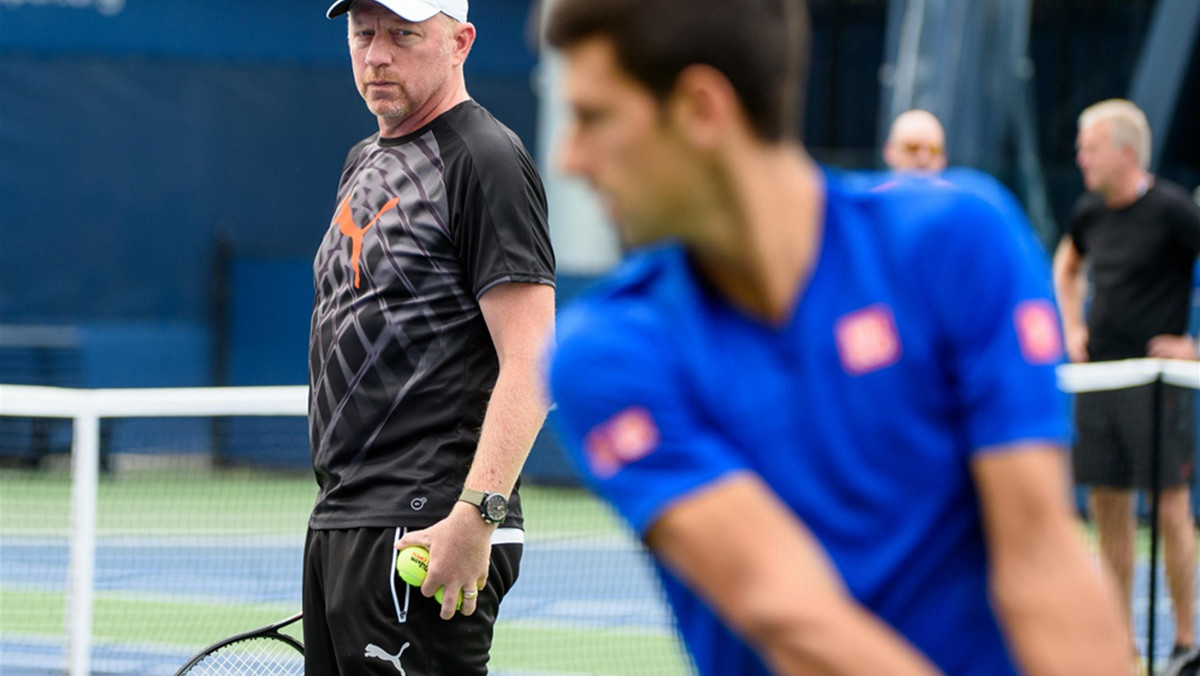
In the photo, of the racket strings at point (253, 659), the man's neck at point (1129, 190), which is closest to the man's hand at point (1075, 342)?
the man's neck at point (1129, 190)

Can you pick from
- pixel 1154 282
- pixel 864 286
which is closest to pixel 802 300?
pixel 864 286

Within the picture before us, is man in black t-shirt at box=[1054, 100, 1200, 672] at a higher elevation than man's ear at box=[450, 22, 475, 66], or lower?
lower

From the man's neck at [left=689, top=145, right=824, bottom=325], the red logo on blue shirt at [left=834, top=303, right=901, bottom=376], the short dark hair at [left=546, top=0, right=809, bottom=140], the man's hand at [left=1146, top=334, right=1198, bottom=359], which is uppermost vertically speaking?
the short dark hair at [left=546, top=0, right=809, bottom=140]

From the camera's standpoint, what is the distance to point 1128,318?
7742mm

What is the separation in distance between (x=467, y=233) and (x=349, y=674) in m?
0.88

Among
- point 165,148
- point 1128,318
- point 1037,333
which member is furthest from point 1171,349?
point 165,148

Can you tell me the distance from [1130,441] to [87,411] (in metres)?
4.56

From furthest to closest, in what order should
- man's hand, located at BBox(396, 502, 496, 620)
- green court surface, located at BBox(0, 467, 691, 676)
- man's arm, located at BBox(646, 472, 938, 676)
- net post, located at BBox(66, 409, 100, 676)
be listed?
green court surface, located at BBox(0, 467, 691, 676)
net post, located at BBox(66, 409, 100, 676)
man's hand, located at BBox(396, 502, 496, 620)
man's arm, located at BBox(646, 472, 938, 676)

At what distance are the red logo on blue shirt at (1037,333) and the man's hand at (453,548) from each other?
176 centimetres

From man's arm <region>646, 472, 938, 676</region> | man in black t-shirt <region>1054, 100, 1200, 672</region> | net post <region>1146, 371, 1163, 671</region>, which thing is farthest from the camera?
man in black t-shirt <region>1054, 100, 1200, 672</region>

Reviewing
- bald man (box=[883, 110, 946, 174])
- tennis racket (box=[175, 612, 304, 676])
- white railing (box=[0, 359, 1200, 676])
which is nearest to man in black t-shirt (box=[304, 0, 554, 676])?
tennis racket (box=[175, 612, 304, 676])

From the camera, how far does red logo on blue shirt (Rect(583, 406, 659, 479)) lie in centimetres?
139

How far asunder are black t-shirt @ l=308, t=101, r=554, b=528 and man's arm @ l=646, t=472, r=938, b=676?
5.75 ft

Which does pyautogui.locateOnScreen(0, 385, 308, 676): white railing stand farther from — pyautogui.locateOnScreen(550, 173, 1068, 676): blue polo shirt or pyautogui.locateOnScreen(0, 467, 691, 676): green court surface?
pyautogui.locateOnScreen(550, 173, 1068, 676): blue polo shirt
